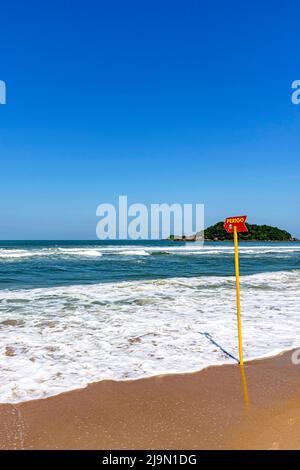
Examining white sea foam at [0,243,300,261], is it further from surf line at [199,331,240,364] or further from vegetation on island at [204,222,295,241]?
vegetation on island at [204,222,295,241]

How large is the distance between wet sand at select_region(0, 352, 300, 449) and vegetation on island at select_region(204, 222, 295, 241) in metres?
140

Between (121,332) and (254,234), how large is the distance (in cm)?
14426

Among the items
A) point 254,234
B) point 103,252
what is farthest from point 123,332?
point 254,234

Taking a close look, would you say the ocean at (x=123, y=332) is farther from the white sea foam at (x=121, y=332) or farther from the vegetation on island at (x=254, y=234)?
the vegetation on island at (x=254, y=234)

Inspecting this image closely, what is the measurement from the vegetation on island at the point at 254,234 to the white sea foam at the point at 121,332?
134 meters

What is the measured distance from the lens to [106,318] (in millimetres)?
8023

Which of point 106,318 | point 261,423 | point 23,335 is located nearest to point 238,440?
point 261,423

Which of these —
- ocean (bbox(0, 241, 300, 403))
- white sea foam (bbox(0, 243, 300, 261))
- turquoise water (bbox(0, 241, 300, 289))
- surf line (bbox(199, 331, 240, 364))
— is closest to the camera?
ocean (bbox(0, 241, 300, 403))

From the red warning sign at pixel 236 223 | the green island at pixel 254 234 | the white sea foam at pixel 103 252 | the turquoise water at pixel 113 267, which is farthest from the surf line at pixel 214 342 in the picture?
the green island at pixel 254 234

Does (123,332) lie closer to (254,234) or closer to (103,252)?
(103,252)

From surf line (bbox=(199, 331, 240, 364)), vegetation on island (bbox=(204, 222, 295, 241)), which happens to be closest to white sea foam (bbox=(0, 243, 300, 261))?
surf line (bbox=(199, 331, 240, 364))

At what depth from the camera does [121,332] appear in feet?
22.1

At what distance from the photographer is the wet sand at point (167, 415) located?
9.52 ft

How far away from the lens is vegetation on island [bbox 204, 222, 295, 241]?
144m
